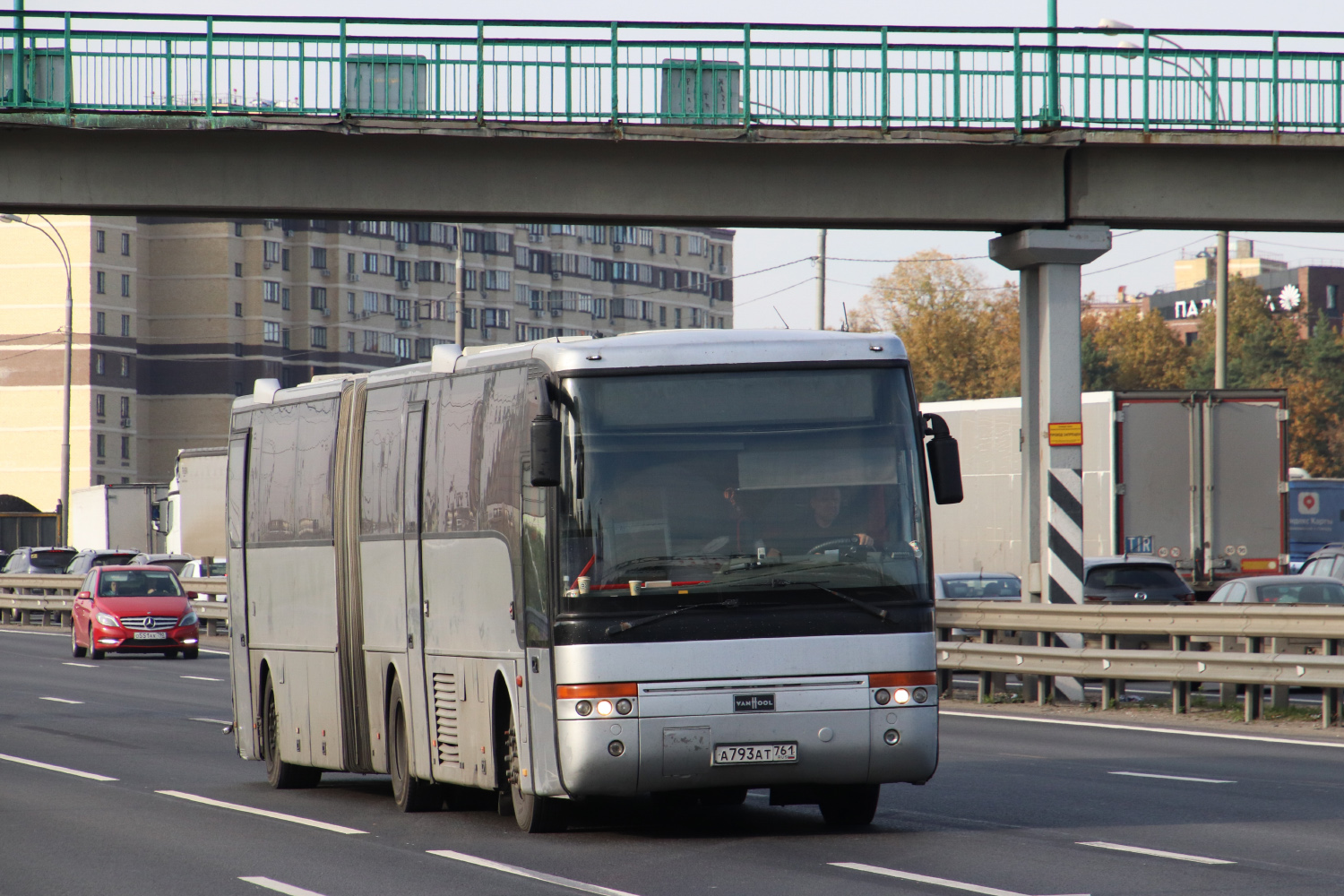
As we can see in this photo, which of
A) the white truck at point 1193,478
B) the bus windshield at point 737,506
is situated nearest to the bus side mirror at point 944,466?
the bus windshield at point 737,506

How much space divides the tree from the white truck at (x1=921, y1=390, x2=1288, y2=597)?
236 feet

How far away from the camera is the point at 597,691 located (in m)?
11.3

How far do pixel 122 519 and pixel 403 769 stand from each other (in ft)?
179

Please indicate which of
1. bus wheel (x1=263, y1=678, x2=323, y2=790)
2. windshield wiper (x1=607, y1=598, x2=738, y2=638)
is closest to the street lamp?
bus wheel (x1=263, y1=678, x2=323, y2=790)

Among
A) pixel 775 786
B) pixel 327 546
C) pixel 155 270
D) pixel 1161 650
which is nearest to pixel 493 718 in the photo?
pixel 775 786

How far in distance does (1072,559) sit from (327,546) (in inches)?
431

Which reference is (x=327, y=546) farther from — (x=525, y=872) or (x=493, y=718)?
(x=525, y=872)

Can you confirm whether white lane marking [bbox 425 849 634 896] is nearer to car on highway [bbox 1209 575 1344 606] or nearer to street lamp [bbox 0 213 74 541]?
car on highway [bbox 1209 575 1344 606]

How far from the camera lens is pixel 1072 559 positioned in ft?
77.9

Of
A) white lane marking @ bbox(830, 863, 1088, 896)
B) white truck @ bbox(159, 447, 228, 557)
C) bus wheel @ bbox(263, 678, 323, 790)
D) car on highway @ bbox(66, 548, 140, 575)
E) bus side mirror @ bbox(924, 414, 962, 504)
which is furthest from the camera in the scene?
white truck @ bbox(159, 447, 228, 557)

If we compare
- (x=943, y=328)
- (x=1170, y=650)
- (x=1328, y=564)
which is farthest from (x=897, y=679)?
(x=943, y=328)

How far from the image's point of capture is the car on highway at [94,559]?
160ft

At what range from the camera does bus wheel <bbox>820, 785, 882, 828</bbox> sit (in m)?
12.4

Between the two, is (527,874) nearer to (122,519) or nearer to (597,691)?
(597,691)
